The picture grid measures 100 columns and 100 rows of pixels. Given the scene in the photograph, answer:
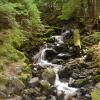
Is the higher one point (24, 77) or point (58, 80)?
point (24, 77)

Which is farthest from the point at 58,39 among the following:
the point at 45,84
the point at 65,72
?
the point at 45,84

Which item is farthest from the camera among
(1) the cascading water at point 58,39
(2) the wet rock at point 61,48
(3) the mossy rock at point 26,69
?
(1) the cascading water at point 58,39

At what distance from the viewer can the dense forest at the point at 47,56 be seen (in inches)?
469

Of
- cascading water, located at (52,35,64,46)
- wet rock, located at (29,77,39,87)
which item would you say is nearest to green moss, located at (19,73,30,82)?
wet rock, located at (29,77,39,87)

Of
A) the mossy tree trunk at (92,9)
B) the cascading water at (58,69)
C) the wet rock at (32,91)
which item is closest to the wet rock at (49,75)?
the cascading water at (58,69)

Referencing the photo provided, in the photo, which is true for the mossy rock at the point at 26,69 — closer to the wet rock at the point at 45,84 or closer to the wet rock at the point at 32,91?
the wet rock at the point at 45,84

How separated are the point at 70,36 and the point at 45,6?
30.4 ft

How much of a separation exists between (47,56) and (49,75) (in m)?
3.16

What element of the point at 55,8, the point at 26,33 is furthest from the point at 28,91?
the point at 55,8

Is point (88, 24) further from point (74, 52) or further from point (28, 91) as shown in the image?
point (28, 91)

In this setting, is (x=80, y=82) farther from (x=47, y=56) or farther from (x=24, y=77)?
(x=47, y=56)

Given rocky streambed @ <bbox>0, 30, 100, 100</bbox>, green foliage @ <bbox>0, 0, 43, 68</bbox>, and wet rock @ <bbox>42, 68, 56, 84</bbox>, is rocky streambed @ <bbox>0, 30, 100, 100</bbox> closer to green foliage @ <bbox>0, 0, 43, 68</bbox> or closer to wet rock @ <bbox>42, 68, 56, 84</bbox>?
wet rock @ <bbox>42, 68, 56, 84</bbox>

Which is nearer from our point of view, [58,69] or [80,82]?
[80,82]

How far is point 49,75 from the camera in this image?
13.0 m
